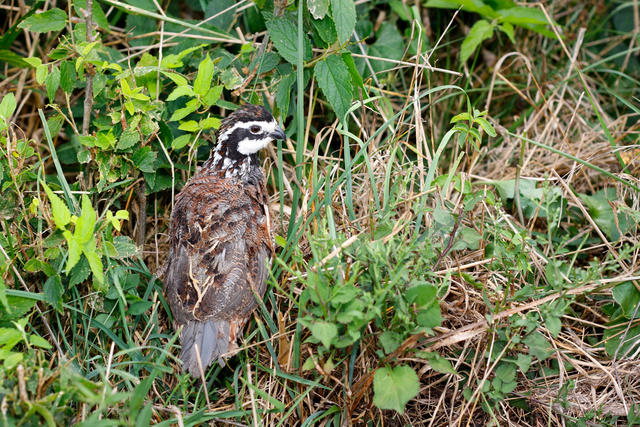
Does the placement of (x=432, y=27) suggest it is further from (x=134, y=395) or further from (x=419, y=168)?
(x=134, y=395)

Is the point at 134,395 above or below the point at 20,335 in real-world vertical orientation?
below

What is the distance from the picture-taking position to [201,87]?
3.54m

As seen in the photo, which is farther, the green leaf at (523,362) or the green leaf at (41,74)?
the green leaf at (41,74)

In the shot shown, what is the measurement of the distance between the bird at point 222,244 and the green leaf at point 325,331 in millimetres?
473

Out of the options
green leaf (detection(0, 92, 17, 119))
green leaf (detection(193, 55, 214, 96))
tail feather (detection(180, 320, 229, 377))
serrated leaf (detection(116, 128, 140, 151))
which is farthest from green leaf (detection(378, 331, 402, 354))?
green leaf (detection(0, 92, 17, 119))

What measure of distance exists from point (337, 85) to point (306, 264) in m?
1.39

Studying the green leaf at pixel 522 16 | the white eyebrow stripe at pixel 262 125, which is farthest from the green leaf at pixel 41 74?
the green leaf at pixel 522 16

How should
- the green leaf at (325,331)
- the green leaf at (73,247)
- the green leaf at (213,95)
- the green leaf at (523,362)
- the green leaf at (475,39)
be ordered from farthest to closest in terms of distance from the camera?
the green leaf at (475,39), the green leaf at (213,95), the green leaf at (523,362), the green leaf at (73,247), the green leaf at (325,331)

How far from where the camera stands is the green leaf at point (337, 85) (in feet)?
12.0

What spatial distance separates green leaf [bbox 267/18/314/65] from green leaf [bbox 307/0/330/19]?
0.81ft

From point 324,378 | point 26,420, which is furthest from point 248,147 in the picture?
point 26,420

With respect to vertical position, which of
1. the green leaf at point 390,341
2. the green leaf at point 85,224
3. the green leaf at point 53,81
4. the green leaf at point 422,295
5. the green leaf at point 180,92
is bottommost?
the green leaf at point 390,341

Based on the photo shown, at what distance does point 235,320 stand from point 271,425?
613 mm

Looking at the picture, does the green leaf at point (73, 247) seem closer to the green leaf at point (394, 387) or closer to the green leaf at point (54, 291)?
the green leaf at point (54, 291)
